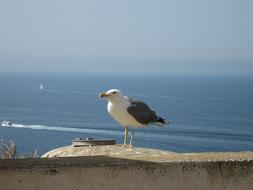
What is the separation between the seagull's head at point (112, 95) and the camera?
6.70 metres

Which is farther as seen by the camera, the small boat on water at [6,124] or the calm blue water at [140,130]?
the small boat on water at [6,124]

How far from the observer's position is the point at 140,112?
7.16 meters

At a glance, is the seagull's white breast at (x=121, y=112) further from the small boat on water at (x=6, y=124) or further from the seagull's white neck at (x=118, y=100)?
the small boat on water at (x=6, y=124)

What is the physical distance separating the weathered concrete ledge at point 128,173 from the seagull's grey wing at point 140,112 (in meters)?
2.95

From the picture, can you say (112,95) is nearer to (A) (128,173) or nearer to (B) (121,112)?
(B) (121,112)

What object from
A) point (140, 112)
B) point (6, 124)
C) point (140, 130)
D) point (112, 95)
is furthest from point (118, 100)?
point (6, 124)

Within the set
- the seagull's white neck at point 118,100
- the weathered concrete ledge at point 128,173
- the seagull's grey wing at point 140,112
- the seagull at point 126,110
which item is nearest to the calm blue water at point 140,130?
the seagull's grey wing at point 140,112

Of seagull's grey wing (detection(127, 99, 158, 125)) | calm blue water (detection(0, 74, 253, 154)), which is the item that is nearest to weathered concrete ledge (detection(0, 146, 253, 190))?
seagull's grey wing (detection(127, 99, 158, 125))

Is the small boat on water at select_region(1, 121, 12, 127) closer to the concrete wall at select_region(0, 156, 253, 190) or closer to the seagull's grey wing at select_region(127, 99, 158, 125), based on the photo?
the seagull's grey wing at select_region(127, 99, 158, 125)

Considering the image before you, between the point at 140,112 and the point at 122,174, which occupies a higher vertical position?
the point at 140,112

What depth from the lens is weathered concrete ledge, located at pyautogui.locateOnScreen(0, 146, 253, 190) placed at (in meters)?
3.82

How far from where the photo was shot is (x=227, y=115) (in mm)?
92750

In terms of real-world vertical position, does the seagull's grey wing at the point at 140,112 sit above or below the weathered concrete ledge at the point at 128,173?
above

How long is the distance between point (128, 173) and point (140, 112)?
3.31 meters
